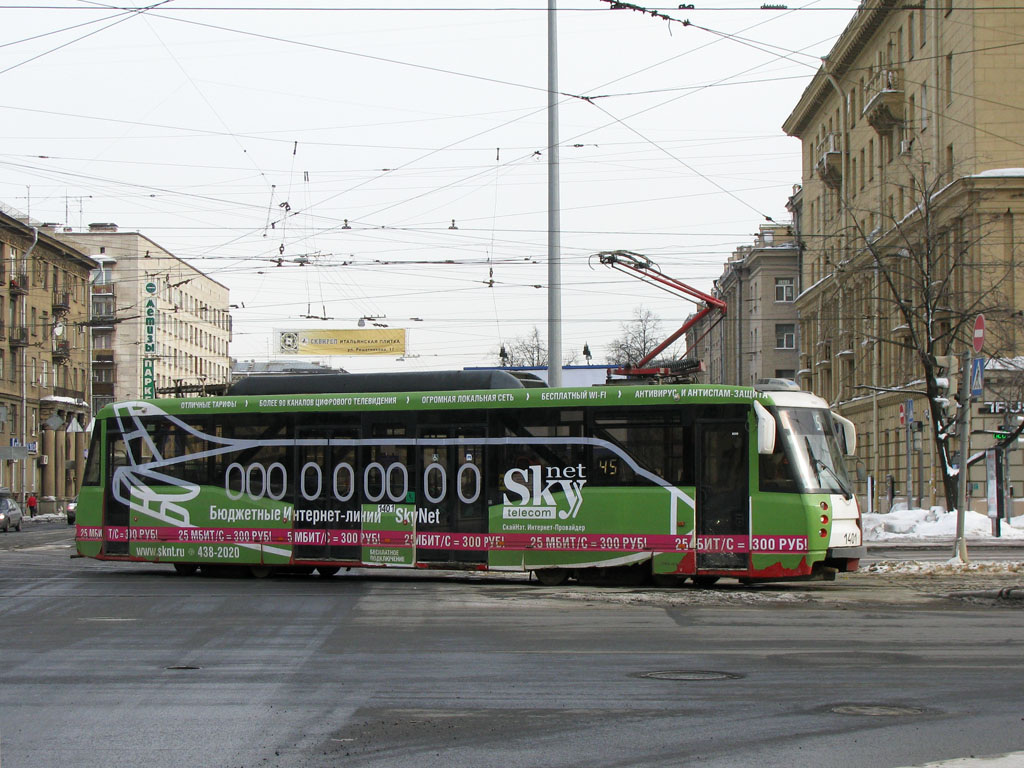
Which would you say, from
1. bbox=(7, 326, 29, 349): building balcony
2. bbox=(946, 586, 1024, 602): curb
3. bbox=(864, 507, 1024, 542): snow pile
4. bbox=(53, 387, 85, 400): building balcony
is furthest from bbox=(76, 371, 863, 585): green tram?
bbox=(53, 387, 85, 400): building balcony

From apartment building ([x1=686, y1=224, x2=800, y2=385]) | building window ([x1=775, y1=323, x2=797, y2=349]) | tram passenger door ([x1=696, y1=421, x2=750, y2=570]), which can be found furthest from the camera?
building window ([x1=775, y1=323, x2=797, y2=349])

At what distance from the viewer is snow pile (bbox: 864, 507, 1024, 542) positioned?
3167 centimetres

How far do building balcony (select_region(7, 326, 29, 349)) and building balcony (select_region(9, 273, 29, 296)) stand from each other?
6.36ft

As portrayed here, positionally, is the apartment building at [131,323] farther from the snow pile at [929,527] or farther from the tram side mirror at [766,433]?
the tram side mirror at [766,433]

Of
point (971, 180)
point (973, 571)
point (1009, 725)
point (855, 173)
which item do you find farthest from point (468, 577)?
point (855, 173)

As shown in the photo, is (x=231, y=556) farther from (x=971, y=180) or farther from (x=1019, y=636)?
(x=971, y=180)

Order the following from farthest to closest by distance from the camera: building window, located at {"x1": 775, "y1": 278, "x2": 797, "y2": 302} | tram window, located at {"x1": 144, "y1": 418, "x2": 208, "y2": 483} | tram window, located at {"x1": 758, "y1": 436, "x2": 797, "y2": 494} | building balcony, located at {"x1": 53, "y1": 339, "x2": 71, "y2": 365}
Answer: building window, located at {"x1": 775, "y1": 278, "x2": 797, "y2": 302} → building balcony, located at {"x1": 53, "y1": 339, "x2": 71, "y2": 365} → tram window, located at {"x1": 144, "y1": 418, "x2": 208, "y2": 483} → tram window, located at {"x1": 758, "y1": 436, "x2": 797, "y2": 494}

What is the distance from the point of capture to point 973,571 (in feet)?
65.1

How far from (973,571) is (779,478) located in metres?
4.66

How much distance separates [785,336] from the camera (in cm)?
8056

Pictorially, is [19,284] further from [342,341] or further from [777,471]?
[777,471]

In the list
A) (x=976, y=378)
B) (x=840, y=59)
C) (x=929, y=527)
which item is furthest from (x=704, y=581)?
(x=840, y=59)

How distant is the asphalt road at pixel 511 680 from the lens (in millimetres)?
7082

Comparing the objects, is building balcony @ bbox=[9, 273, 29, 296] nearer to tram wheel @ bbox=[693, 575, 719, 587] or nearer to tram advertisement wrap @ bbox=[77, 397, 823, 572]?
tram advertisement wrap @ bbox=[77, 397, 823, 572]
